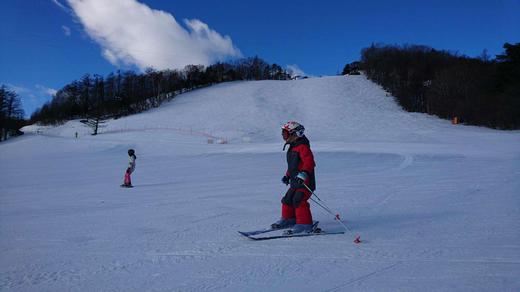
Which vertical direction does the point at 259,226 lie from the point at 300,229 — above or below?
below

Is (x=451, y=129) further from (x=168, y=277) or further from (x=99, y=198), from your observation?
(x=168, y=277)

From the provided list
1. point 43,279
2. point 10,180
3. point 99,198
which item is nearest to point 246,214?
point 43,279

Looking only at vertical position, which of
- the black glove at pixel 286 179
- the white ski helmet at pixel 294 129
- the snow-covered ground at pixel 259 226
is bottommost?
the snow-covered ground at pixel 259 226

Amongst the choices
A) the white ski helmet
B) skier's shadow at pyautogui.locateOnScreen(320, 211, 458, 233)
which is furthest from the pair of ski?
the white ski helmet

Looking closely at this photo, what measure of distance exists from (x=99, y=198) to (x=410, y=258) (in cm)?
831

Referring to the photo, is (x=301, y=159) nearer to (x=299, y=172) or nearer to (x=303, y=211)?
(x=299, y=172)

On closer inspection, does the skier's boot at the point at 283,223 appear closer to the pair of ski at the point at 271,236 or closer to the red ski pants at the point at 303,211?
the pair of ski at the point at 271,236

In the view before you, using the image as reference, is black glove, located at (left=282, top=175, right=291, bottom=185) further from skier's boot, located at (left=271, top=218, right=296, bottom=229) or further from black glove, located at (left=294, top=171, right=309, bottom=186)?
skier's boot, located at (left=271, top=218, right=296, bottom=229)

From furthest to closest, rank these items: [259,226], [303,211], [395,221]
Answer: [395,221]
[259,226]
[303,211]

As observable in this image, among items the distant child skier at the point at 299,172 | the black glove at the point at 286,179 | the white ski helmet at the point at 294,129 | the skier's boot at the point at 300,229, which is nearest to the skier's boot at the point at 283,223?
the distant child skier at the point at 299,172

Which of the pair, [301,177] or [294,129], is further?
[294,129]

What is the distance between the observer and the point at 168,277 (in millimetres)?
4070

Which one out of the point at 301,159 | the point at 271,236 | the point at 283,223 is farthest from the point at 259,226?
the point at 301,159

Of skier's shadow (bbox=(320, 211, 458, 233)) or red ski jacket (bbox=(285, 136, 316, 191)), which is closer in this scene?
red ski jacket (bbox=(285, 136, 316, 191))
